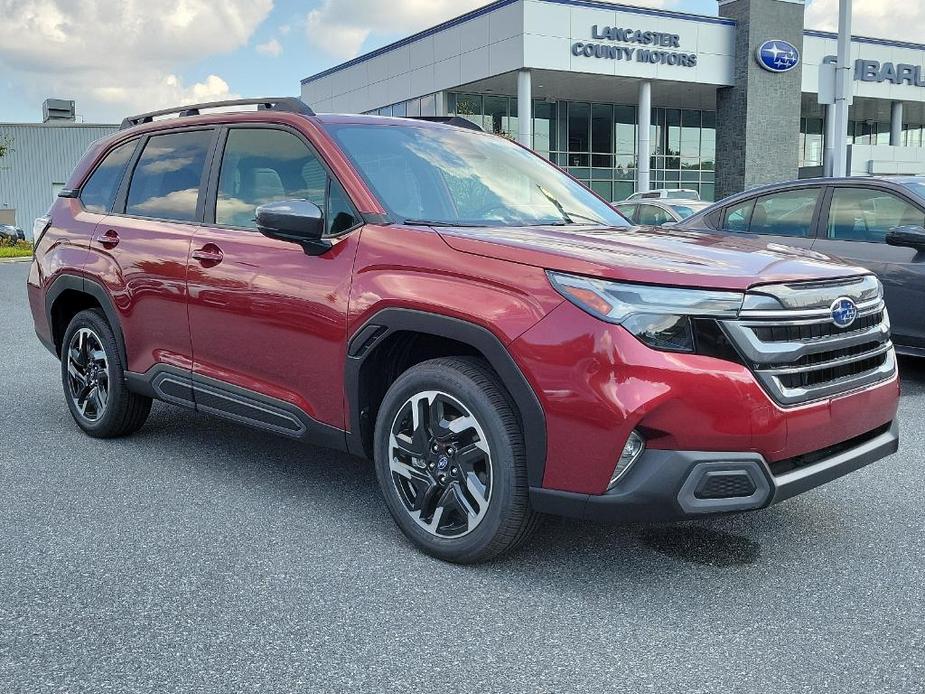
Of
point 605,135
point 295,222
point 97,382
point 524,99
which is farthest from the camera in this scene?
point 605,135

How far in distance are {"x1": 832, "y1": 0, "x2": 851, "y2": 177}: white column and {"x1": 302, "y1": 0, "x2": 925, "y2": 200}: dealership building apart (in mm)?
16257

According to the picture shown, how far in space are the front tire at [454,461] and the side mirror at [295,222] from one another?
0.71 m

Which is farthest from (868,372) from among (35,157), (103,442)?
(35,157)

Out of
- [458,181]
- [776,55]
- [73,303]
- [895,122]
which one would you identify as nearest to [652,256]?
[458,181]

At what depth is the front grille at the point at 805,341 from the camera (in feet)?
10.1

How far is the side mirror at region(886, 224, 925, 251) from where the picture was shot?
645 cm

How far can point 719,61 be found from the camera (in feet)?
118

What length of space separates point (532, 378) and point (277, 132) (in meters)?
1.98

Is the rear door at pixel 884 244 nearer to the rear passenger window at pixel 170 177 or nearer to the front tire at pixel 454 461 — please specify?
the front tire at pixel 454 461

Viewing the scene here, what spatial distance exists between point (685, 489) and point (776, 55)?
36733 millimetres

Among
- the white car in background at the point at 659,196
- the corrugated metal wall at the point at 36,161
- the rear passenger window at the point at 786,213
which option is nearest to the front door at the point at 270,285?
the rear passenger window at the point at 786,213

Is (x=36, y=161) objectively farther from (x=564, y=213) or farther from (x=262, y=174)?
(x=564, y=213)

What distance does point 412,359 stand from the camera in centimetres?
388

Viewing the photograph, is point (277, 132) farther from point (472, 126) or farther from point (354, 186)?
point (472, 126)
